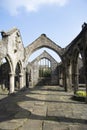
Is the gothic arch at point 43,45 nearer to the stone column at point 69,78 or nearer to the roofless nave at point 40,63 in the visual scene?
the roofless nave at point 40,63

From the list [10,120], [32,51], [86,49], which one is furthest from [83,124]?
[32,51]

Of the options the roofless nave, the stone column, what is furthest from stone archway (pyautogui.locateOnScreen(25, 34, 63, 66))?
the stone column

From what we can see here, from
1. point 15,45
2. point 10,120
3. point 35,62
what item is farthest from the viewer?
point 35,62

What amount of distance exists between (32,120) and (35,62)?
109 feet

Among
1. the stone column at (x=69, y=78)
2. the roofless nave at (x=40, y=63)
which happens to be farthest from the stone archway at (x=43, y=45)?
the stone column at (x=69, y=78)

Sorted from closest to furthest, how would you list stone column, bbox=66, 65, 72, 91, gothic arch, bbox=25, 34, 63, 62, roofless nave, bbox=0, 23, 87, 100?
roofless nave, bbox=0, 23, 87, 100 < stone column, bbox=66, 65, 72, 91 < gothic arch, bbox=25, 34, 63, 62

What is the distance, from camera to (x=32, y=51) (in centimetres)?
3247

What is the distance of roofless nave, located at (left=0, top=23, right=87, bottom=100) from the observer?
2005cm

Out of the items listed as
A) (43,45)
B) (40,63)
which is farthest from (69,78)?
(40,63)

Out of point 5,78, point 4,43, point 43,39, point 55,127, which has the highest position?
point 43,39

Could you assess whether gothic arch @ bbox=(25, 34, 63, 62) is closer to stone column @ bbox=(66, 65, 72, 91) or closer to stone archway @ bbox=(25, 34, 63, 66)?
stone archway @ bbox=(25, 34, 63, 66)

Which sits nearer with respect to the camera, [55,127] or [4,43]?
[55,127]

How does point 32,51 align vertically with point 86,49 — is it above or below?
above

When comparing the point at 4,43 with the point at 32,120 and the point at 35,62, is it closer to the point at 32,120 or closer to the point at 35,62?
the point at 32,120
